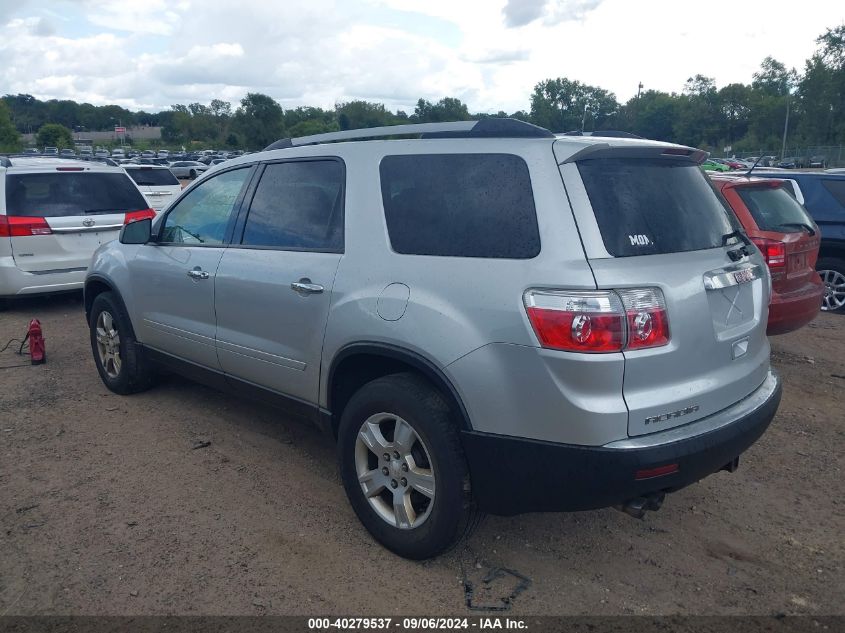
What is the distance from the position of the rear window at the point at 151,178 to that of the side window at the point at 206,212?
11.9 meters

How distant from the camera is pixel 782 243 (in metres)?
5.97

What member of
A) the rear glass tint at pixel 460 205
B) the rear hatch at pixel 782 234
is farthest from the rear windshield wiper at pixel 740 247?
the rear hatch at pixel 782 234

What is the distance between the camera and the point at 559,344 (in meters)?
2.64

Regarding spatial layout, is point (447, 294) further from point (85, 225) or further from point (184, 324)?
point (85, 225)

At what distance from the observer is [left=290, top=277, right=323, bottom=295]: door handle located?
3523mm

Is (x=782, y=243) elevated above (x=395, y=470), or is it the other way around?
(x=782, y=243)

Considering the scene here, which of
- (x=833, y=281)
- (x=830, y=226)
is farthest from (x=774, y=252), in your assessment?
(x=833, y=281)

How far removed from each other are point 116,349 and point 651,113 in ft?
284

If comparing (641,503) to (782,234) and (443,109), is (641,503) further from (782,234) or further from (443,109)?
(443,109)

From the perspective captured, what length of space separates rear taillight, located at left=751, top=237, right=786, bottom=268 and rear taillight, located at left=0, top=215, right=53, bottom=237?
7.34 meters

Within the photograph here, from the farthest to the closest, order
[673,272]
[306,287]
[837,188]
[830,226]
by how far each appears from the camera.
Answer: [837,188] < [830,226] < [306,287] < [673,272]

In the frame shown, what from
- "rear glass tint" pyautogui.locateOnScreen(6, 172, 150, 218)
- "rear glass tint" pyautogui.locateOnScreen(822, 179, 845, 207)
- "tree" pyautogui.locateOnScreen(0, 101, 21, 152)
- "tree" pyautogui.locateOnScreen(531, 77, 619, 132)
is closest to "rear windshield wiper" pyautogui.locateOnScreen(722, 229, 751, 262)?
"rear glass tint" pyautogui.locateOnScreen(822, 179, 845, 207)

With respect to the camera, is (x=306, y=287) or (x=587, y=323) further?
(x=306, y=287)

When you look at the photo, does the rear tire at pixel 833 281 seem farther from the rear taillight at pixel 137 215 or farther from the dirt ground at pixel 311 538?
the rear taillight at pixel 137 215
